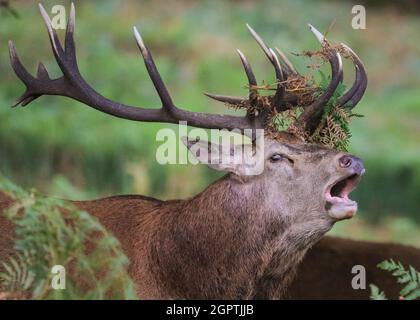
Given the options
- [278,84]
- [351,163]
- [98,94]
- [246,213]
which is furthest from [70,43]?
[351,163]

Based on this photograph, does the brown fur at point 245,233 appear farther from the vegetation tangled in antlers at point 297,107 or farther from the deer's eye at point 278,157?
the vegetation tangled in antlers at point 297,107

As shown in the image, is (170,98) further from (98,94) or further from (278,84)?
(278,84)

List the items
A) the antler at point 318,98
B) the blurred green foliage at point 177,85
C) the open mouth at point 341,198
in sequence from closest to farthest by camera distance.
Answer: the open mouth at point 341,198 → the antler at point 318,98 → the blurred green foliage at point 177,85

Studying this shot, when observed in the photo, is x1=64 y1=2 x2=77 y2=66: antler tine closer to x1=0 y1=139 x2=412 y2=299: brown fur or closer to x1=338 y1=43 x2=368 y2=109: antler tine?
x1=0 y1=139 x2=412 y2=299: brown fur

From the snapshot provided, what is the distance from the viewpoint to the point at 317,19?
717 inches

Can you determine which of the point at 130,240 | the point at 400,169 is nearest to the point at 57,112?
the point at 400,169

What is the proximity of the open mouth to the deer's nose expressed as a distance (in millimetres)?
43

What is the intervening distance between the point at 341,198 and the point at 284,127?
Answer: 65 cm

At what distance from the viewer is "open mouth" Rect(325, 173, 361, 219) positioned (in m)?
7.02

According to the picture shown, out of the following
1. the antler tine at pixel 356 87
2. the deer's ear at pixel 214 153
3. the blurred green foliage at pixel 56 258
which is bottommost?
the blurred green foliage at pixel 56 258

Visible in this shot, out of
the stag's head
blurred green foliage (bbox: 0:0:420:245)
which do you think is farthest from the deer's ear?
blurred green foliage (bbox: 0:0:420:245)

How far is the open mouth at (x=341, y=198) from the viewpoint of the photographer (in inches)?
276

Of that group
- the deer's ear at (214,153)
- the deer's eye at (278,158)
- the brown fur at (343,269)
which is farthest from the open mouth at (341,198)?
the brown fur at (343,269)
